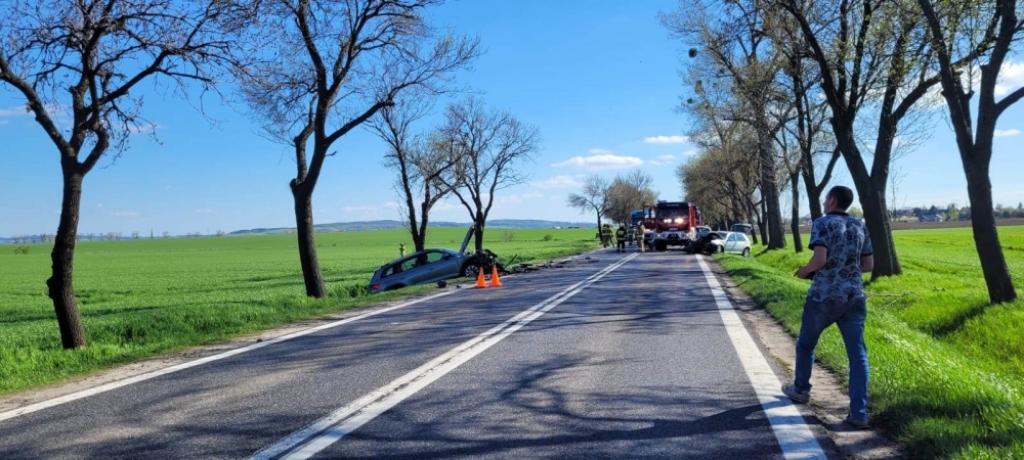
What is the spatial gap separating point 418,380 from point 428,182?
3369cm

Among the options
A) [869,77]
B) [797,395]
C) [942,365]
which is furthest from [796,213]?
[797,395]

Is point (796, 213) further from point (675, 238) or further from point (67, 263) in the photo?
point (67, 263)

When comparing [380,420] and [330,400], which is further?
[330,400]

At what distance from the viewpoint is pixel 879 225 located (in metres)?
19.1

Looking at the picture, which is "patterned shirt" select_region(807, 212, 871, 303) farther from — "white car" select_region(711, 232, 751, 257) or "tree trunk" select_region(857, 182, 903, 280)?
"white car" select_region(711, 232, 751, 257)

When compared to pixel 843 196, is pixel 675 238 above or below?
below

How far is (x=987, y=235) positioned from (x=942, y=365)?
638 centimetres

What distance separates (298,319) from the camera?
535 inches

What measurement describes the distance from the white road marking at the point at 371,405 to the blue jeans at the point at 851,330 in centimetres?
331

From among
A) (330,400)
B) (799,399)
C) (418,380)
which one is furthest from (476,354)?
(799,399)

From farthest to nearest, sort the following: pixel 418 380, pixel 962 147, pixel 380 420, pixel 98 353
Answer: pixel 962 147
pixel 98 353
pixel 418 380
pixel 380 420

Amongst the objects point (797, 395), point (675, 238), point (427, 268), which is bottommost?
point (797, 395)

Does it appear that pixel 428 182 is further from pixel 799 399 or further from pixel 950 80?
pixel 799 399

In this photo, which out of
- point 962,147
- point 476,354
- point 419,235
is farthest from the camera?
point 419,235
